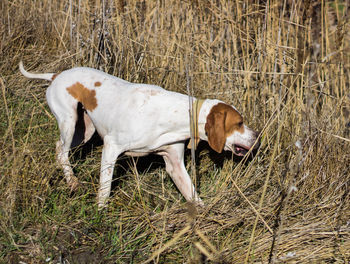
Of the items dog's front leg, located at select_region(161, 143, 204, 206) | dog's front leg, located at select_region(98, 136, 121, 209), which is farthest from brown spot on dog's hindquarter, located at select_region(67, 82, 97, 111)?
dog's front leg, located at select_region(161, 143, 204, 206)

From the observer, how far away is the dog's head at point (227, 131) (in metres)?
3.27

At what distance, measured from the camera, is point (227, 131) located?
3.35 meters

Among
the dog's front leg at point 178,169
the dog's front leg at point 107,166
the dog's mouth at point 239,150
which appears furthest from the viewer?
the dog's front leg at point 178,169

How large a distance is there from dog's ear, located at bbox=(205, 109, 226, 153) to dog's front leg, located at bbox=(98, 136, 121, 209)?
0.67m

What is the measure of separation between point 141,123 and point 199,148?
2.96ft

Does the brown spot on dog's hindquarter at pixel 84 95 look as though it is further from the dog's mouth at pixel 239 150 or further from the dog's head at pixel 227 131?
the dog's mouth at pixel 239 150

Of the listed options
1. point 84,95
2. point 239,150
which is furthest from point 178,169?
point 84,95

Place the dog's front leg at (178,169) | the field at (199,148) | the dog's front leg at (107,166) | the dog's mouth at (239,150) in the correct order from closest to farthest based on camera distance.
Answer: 1. the field at (199,148)
2. the dog's front leg at (107,166)
3. the dog's mouth at (239,150)
4. the dog's front leg at (178,169)

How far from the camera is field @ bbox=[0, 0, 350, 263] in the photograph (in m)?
2.78

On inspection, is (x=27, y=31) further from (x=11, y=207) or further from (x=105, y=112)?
(x=11, y=207)

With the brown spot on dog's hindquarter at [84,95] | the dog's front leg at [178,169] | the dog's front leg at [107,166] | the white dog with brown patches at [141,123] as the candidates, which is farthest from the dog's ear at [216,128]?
the brown spot on dog's hindquarter at [84,95]

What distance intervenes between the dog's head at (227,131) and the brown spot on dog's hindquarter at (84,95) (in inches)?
37.0

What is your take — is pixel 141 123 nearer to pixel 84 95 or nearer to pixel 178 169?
pixel 178 169

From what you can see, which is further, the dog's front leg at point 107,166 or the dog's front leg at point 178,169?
the dog's front leg at point 178,169
